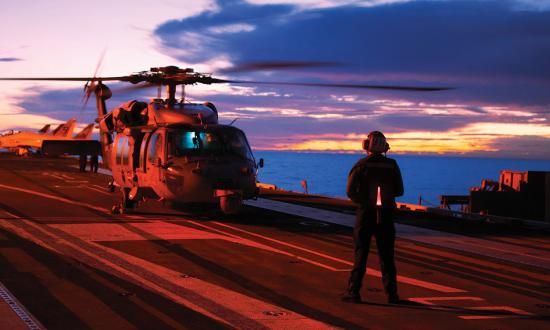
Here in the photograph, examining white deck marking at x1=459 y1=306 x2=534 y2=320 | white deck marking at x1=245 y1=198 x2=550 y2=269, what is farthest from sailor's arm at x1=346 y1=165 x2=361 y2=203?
white deck marking at x1=245 y1=198 x2=550 y2=269

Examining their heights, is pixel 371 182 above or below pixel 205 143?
below

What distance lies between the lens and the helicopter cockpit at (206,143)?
18.1m

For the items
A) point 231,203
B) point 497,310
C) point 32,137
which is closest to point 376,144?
point 497,310

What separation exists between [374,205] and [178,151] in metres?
10.0

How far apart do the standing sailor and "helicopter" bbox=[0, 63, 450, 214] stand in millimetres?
6964

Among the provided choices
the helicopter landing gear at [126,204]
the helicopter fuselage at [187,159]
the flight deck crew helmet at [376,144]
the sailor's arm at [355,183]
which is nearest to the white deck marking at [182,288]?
the sailor's arm at [355,183]

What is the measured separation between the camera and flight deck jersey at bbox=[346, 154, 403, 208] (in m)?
8.91

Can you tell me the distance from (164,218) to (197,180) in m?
2.00

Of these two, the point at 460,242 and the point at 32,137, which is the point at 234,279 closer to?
the point at 460,242

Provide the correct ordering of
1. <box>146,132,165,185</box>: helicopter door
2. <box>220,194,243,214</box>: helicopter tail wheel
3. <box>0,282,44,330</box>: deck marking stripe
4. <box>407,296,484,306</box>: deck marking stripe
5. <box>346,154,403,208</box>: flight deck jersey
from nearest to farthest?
<box>0,282,44,330</box>: deck marking stripe < <box>346,154,403,208</box>: flight deck jersey < <box>407,296,484,306</box>: deck marking stripe < <box>220,194,243,214</box>: helicopter tail wheel < <box>146,132,165,185</box>: helicopter door

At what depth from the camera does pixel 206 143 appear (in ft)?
59.9

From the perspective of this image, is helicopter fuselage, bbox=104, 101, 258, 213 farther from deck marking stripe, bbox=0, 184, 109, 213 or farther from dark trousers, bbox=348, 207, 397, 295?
dark trousers, bbox=348, 207, 397, 295

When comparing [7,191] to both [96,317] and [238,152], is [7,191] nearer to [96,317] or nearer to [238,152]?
[238,152]

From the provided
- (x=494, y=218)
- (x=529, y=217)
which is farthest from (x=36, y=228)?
(x=529, y=217)
